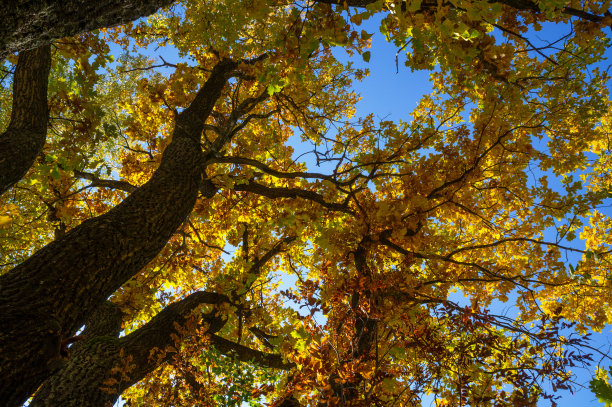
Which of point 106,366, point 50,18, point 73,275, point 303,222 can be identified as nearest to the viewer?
point 50,18

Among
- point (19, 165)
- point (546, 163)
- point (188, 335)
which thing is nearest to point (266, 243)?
point (188, 335)

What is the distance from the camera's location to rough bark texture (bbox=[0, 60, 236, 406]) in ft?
Result: 6.70

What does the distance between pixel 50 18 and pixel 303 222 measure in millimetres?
4398

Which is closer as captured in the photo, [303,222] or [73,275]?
[73,275]

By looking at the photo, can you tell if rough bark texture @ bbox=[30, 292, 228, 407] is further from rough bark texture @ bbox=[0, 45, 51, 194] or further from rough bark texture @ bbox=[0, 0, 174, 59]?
rough bark texture @ bbox=[0, 0, 174, 59]

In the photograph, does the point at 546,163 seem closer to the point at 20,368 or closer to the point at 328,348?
the point at 328,348

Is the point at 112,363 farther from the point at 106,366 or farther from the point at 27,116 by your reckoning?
the point at 27,116

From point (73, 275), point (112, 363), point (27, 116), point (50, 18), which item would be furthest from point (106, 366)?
point (50, 18)

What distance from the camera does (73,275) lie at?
8.53ft

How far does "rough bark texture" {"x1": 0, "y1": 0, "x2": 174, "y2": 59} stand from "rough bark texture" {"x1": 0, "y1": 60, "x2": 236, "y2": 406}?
1556 millimetres

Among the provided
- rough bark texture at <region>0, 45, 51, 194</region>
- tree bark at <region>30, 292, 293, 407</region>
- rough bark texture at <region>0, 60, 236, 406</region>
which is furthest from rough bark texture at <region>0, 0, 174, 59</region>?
tree bark at <region>30, 292, 293, 407</region>

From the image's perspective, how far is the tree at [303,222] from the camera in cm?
294

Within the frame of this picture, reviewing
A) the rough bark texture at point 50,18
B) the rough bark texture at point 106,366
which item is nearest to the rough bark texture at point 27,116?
the rough bark texture at point 106,366

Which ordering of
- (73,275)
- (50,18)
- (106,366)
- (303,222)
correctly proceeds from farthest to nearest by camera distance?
(303,222) → (106,366) → (73,275) → (50,18)
